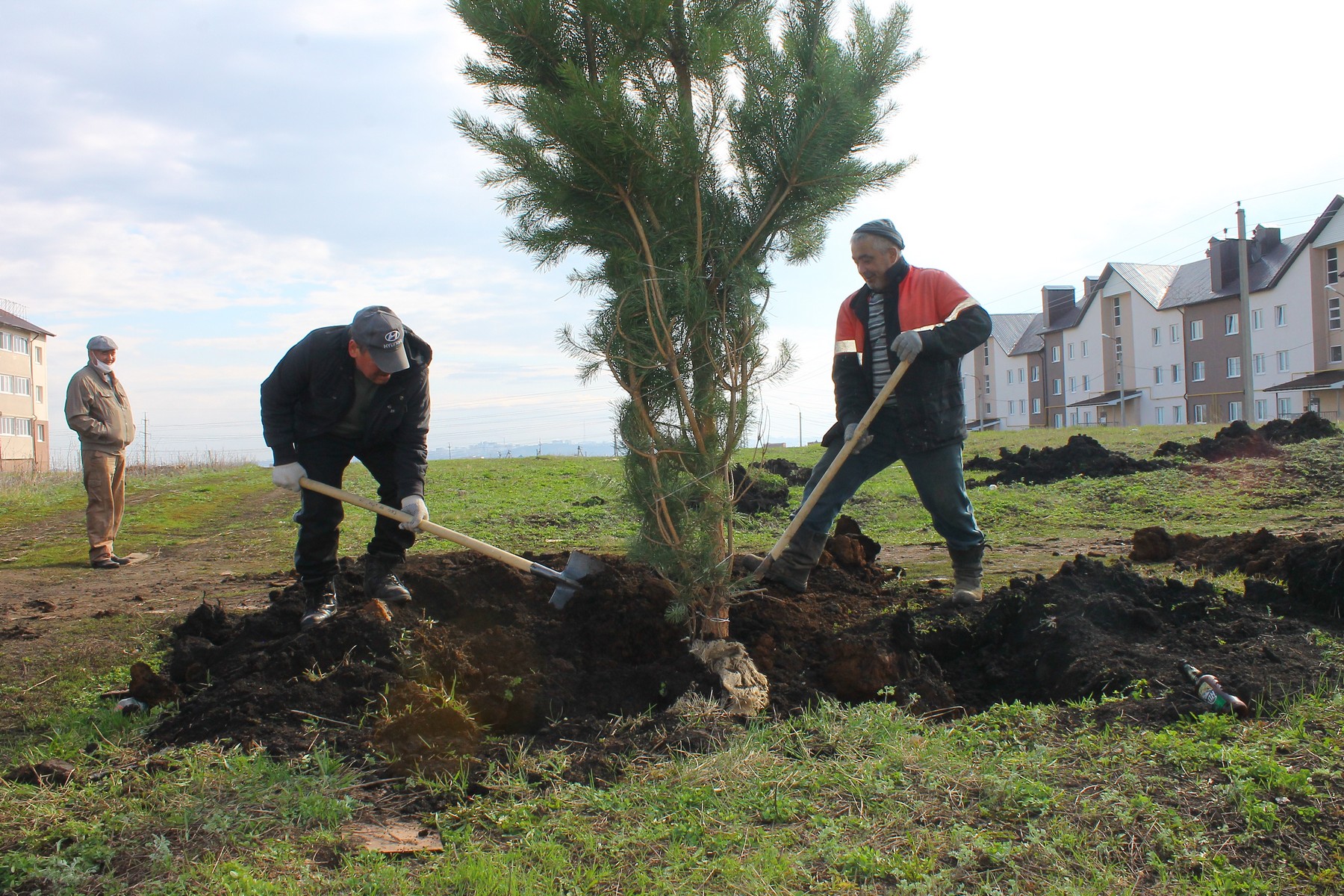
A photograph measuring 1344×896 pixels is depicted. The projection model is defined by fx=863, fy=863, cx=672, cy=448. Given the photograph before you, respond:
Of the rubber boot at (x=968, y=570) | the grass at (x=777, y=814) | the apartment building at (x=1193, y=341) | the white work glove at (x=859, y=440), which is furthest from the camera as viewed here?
→ the apartment building at (x=1193, y=341)

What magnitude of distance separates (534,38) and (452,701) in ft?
9.07

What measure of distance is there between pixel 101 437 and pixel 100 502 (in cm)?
59

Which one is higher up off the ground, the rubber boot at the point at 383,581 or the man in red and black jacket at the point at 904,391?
the man in red and black jacket at the point at 904,391

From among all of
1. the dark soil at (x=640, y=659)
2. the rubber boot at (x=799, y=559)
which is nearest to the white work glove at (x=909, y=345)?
the rubber boot at (x=799, y=559)

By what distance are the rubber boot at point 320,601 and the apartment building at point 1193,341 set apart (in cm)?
3017

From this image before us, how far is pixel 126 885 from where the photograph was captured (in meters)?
2.14

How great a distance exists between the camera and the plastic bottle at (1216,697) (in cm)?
283

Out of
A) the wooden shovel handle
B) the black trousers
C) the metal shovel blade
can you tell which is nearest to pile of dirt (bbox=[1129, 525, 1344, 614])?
the metal shovel blade

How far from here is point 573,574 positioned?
4.43m

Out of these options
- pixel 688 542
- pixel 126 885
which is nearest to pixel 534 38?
pixel 688 542

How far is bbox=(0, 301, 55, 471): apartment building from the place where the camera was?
49469 mm

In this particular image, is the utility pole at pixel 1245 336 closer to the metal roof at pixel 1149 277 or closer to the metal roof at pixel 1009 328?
the metal roof at pixel 1149 277

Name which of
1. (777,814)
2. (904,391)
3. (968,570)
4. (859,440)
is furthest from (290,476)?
(968,570)

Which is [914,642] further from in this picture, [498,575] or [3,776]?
[3,776]
